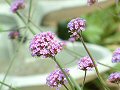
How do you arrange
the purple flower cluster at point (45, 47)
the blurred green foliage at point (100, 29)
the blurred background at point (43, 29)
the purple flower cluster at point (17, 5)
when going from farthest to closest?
1. the blurred green foliage at point (100, 29)
2. the blurred background at point (43, 29)
3. the purple flower cluster at point (17, 5)
4. the purple flower cluster at point (45, 47)

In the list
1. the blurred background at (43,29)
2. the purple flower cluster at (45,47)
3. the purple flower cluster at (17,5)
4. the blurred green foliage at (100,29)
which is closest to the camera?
the purple flower cluster at (45,47)

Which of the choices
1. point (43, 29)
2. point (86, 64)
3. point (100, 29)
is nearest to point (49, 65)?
point (43, 29)

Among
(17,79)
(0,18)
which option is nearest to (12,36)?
(17,79)

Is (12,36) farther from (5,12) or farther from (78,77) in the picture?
(5,12)

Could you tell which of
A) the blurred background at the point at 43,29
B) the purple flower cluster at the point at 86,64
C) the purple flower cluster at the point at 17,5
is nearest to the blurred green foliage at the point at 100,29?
the blurred background at the point at 43,29

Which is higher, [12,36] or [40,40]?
[12,36]

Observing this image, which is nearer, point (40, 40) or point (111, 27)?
point (40, 40)

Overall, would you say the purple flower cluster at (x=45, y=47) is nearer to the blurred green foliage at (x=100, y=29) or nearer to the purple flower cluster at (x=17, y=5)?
the purple flower cluster at (x=17, y=5)

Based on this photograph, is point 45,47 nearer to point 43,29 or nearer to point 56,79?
point 56,79
